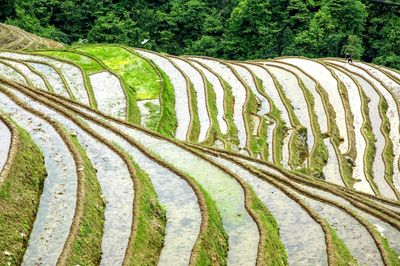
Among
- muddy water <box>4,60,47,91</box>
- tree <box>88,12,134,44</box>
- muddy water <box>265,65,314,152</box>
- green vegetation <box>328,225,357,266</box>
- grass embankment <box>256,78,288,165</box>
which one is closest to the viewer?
green vegetation <box>328,225,357,266</box>

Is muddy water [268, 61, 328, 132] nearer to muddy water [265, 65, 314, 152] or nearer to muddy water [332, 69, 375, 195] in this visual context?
muddy water [265, 65, 314, 152]

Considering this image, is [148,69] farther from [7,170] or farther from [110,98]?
[7,170]

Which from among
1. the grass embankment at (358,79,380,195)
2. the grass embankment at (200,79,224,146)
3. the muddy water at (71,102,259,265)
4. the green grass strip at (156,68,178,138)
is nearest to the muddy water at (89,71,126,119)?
the green grass strip at (156,68,178,138)

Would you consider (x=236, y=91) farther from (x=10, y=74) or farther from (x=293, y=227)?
(x=293, y=227)

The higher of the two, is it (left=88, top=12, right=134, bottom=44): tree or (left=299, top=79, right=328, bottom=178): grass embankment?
(left=88, top=12, right=134, bottom=44): tree

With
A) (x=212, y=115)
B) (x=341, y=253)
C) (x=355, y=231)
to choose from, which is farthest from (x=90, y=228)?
(x=212, y=115)

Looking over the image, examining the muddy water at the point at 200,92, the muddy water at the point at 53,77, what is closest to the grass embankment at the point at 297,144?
the muddy water at the point at 200,92
